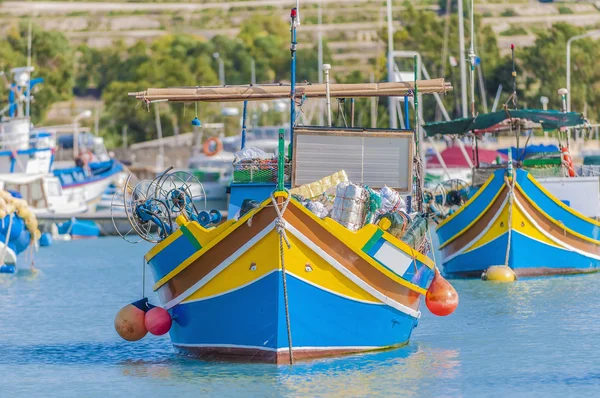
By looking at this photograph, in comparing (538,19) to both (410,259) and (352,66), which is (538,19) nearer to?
(352,66)

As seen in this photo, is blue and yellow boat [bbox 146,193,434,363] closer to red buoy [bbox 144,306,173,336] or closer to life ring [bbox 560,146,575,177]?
red buoy [bbox 144,306,173,336]

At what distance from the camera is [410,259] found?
17625 mm

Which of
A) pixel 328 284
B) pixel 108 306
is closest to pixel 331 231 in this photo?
pixel 328 284

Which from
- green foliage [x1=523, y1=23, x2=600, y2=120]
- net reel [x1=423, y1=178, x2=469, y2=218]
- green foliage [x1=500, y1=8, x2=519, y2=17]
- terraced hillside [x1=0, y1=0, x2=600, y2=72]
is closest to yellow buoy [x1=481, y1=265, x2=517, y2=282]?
net reel [x1=423, y1=178, x2=469, y2=218]

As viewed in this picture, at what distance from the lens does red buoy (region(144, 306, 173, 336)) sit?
698 inches

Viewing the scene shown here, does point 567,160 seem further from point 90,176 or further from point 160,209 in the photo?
point 90,176

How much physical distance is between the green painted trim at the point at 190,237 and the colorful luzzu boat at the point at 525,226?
1211 cm

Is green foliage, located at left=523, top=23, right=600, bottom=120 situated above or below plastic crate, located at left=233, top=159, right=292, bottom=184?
above

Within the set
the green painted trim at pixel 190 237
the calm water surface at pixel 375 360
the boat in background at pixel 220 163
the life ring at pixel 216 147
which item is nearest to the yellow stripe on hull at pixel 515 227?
the calm water surface at pixel 375 360

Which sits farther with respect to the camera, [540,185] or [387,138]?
[540,185]

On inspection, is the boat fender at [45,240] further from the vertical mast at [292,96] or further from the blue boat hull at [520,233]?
the vertical mast at [292,96]

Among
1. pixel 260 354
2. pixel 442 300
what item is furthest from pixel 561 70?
pixel 260 354

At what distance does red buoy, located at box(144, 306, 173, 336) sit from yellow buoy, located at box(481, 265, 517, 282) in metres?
12.4

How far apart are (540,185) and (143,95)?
11.3 metres
